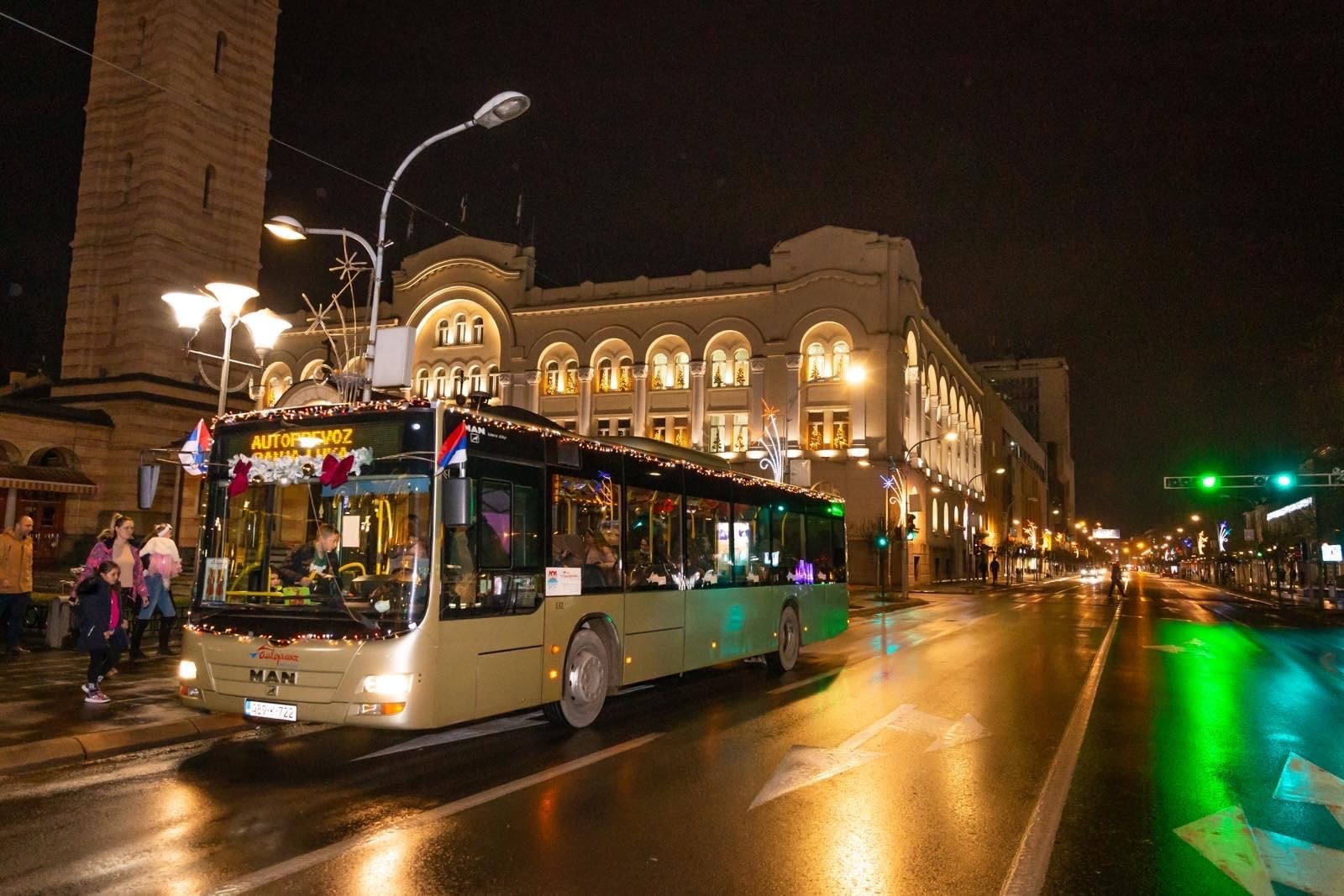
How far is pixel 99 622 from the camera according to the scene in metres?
9.65

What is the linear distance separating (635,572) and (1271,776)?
626 centimetres

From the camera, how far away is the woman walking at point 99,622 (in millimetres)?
9602

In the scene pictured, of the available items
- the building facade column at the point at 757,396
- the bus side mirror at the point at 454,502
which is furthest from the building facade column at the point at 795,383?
the bus side mirror at the point at 454,502

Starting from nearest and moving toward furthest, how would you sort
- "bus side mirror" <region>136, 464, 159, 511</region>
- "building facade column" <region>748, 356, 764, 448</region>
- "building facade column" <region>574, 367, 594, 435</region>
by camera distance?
"bus side mirror" <region>136, 464, 159, 511</region>, "building facade column" <region>748, 356, 764, 448</region>, "building facade column" <region>574, 367, 594, 435</region>

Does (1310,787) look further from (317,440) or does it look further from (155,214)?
(155,214)

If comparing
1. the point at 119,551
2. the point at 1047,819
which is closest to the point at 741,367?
the point at 119,551

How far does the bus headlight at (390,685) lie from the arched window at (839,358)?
4747 centimetres

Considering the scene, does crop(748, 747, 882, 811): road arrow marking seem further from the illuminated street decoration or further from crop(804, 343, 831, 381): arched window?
crop(804, 343, 831, 381): arched window

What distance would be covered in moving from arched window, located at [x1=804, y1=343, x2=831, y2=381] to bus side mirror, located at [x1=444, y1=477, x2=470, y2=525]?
47147 mm

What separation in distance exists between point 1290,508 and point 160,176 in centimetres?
9061

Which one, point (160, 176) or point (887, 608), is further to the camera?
point (887, 608)

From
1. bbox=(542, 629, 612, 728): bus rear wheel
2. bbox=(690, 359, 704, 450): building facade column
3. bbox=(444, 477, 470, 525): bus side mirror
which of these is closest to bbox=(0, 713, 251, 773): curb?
bbox=(542, 629, 612, 728): bus rear wheel

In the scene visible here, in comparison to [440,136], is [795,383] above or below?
above

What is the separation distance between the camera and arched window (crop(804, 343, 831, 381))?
5347cm
